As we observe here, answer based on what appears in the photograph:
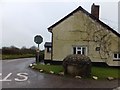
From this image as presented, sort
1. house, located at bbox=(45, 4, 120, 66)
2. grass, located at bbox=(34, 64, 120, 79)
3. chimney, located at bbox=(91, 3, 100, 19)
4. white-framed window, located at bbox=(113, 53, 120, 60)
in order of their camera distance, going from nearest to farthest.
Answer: grass, located at bbox=(34, 64, 120, 79), house, located at bbox=(45, 4, 120, 66), white-framed window, located at bbox=(113, 53, 120, 60), chimney, located at bbox=(91, 3, 100, 19)

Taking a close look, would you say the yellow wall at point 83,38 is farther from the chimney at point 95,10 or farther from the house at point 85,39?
the chimney at point 95,10

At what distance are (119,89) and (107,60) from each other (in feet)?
47.8

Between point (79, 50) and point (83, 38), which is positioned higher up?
point (83, 38)

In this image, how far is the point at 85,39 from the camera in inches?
1201

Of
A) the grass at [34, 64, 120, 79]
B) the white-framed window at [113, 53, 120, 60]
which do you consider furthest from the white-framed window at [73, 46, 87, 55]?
the grass at [34, 64, 120, 79]

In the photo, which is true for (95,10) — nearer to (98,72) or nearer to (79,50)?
(79,50)

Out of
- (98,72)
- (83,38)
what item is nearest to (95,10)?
(83,38)

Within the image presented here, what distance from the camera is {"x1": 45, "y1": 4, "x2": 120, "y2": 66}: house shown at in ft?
99.8

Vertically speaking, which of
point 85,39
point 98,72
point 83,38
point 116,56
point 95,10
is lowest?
point 98,72

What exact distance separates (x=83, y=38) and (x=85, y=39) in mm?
234

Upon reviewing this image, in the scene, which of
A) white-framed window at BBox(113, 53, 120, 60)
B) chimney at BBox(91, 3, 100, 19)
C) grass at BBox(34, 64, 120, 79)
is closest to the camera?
grass at BBox(34, 64, 120, 79)

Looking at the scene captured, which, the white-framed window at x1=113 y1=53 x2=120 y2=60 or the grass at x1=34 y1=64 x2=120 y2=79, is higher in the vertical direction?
the white-framed window at x1=113 y1=53 x2=120 y2=60

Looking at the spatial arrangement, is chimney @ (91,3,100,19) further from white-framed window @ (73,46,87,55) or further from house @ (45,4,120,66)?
white-framed window @ (73,46,87,55)

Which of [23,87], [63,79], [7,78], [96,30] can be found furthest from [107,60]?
[23,87]
